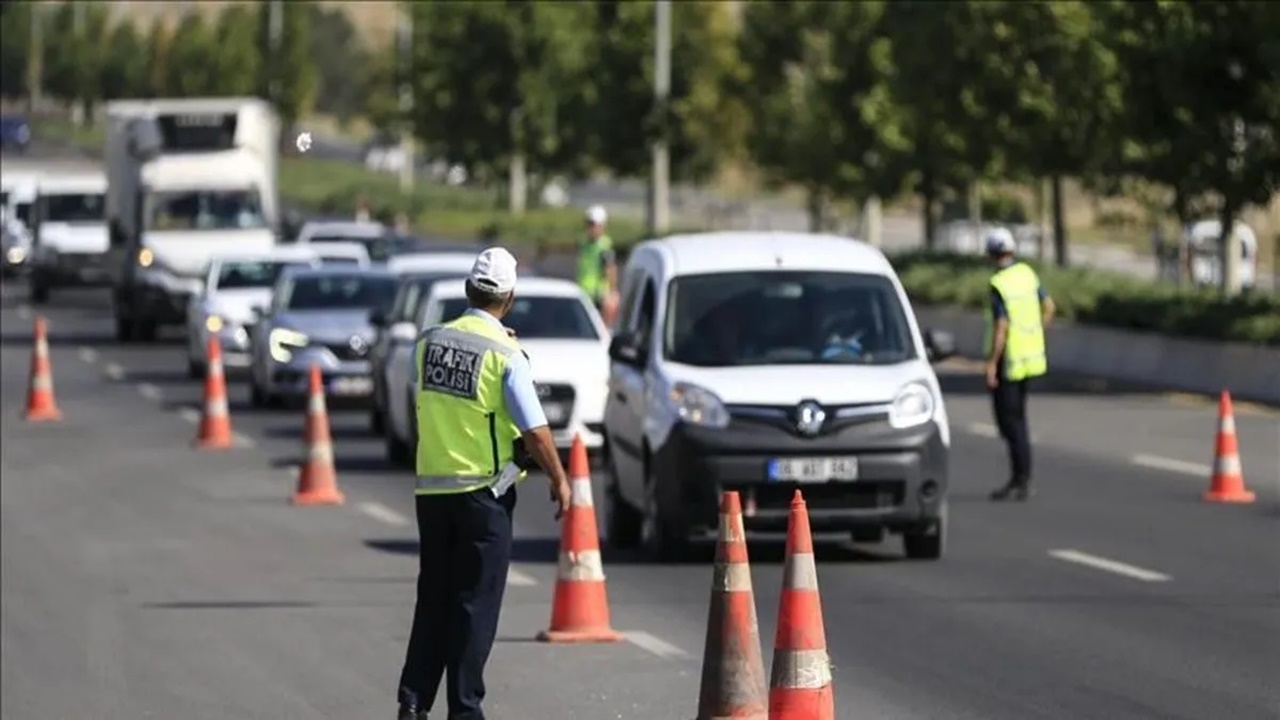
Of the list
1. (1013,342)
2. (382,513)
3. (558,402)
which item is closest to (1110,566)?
(1013,342)

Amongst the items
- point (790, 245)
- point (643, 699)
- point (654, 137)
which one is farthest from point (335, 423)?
point (654, 137)

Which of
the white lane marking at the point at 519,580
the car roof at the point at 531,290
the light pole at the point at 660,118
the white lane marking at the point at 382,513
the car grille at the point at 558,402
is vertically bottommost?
the white lane marking at the point at 382,513

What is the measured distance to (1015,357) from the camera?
68.4 ft

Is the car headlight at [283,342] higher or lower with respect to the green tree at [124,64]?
lower

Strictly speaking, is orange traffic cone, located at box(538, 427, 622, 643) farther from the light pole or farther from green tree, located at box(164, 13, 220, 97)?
green tree, located at box(164, 13, 220, 97)

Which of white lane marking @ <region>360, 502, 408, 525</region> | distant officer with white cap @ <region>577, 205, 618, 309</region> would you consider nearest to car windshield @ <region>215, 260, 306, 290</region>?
distant officer with white cap @ <region>577, 205, 618, 309</region>

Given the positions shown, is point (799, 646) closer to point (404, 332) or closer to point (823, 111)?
point (404, 332)

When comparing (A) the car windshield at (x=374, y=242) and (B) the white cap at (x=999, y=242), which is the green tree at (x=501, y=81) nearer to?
(A) the car windshield at (x=374, y=242)

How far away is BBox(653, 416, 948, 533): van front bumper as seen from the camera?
16672 mm

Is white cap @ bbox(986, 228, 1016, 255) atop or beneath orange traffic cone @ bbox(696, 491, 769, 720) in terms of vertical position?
atop

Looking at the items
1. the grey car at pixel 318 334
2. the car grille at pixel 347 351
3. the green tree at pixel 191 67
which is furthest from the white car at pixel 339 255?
the green tree at pixel 191 67

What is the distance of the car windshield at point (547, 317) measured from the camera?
25188 millimetres

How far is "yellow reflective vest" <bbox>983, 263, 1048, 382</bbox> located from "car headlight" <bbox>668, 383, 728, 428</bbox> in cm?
432

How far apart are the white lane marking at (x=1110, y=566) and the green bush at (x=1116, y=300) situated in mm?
13620
